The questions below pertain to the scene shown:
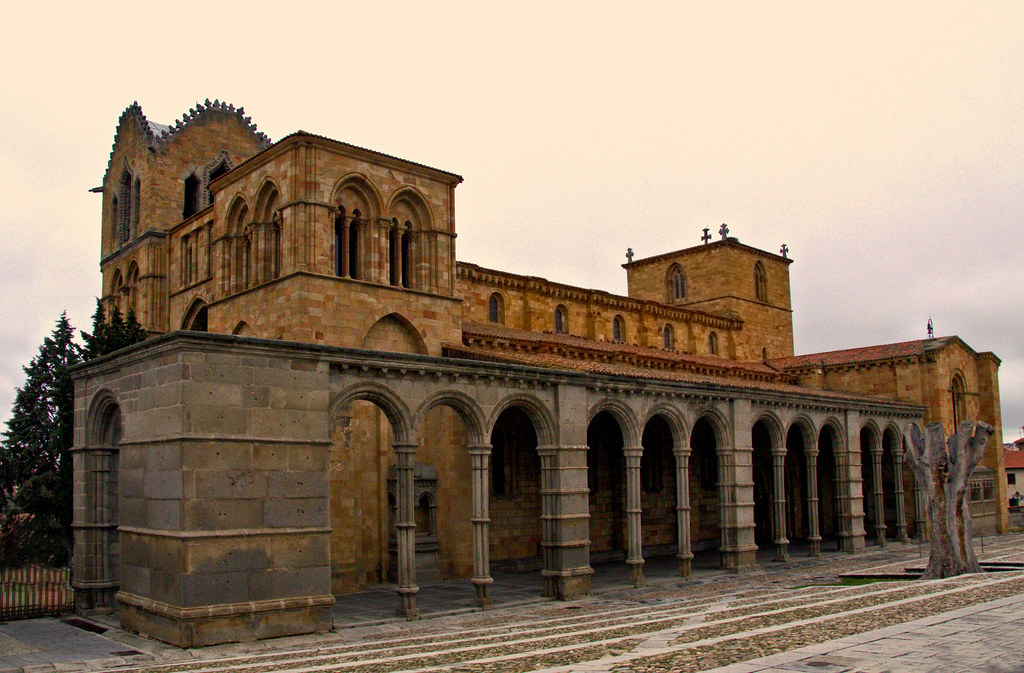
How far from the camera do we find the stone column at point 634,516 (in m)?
24.5

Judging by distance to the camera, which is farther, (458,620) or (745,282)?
(745,282)

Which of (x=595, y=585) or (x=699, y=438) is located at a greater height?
(x=699, y=438)

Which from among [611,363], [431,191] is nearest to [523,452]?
[611,363]

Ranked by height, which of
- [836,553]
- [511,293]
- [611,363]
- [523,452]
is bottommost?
[836,553]

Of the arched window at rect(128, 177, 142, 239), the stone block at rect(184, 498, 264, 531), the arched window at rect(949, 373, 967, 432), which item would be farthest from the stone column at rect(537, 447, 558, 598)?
the arched window at rect(949, 373, 967, 432)

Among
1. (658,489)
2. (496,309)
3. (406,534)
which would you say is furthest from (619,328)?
(406,534)

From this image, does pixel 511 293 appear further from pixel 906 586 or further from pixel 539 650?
pixel 539 650

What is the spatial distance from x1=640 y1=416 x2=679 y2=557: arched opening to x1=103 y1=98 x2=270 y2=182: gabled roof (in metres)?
18.3

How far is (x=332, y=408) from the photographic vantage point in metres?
18.9

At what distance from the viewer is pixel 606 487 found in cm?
3184

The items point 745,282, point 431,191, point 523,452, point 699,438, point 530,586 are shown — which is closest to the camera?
point 530,586

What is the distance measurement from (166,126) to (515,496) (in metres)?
19.9

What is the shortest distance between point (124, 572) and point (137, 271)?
58.5 feet

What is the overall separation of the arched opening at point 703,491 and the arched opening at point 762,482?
234 cm
